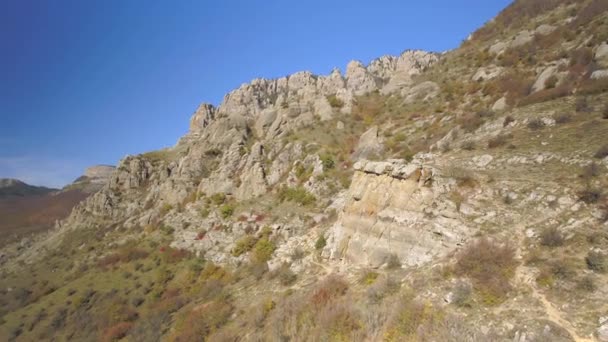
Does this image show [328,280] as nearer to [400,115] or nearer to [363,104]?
[400,115]

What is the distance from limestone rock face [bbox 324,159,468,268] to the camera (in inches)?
541

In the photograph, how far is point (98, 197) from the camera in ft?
169

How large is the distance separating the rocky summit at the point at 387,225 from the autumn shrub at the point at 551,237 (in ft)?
0.21

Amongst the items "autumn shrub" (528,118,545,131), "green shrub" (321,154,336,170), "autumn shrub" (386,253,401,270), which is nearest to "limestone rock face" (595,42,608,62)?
"autumn shrub" (528,118,545,131)

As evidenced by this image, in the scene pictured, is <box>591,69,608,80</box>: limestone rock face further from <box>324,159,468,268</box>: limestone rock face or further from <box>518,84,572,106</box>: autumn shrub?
<box>324,159,468,268</box>: limestone rock face

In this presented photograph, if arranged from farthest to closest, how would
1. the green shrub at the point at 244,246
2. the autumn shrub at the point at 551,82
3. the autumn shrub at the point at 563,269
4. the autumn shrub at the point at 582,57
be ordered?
the green shrub at the point at 244,246
the autumn shrub at the point at 551,82
the autumn shrub at the point at 582,57
the autumn shrub at the point at 563,269

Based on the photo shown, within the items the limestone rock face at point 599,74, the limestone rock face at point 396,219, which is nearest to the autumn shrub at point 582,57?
the limestone rock face at point 599,74

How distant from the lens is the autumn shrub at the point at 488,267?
32.9ft

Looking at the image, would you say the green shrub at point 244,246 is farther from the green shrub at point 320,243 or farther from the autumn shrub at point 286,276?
the green shrub at point 320,243

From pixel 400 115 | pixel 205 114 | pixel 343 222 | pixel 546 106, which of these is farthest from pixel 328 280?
pixel 205 114

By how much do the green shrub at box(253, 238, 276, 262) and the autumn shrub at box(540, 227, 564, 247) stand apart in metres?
17.3

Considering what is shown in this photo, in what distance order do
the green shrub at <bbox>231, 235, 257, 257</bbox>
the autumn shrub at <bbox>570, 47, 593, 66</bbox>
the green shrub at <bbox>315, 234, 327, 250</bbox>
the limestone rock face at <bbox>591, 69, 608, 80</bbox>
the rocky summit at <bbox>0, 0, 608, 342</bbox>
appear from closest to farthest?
the rocky summit at <bbox>0, 0, 608, 342</bbox>
the limestone rock face at <bbox>591, 69, 608, 80</bbox>
the green shrub at <bbox>315, 234, 327, 250</bbox>
the autumn shrub at <bbox>570, 47, 593, 66</bbox>
the green shrub at <bbox>231, 235, 257, 257</bbox>

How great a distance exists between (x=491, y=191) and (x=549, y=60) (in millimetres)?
20239

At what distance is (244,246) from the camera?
86.2 ft
